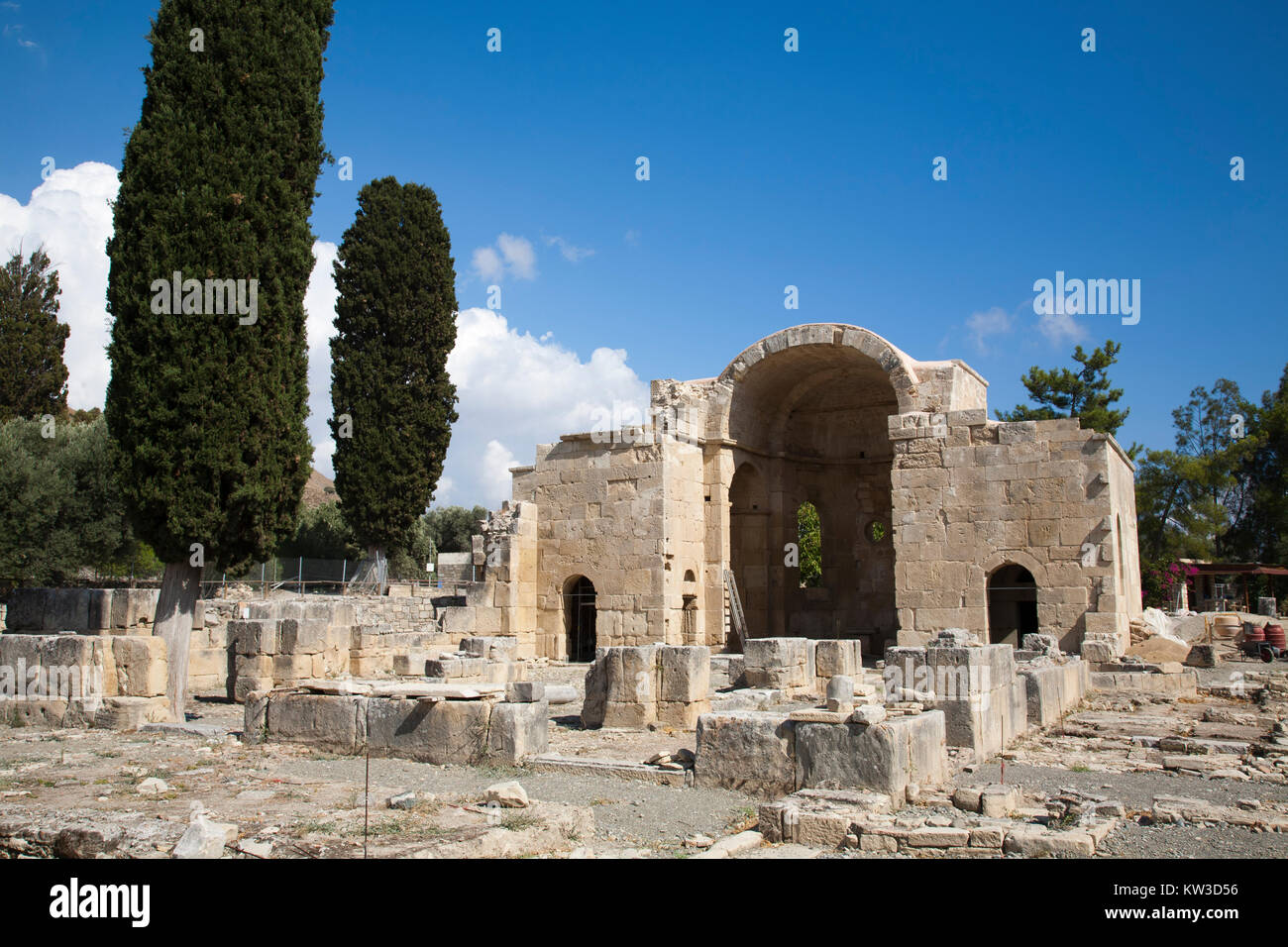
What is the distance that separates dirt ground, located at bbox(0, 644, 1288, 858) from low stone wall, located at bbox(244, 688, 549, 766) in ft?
0.57

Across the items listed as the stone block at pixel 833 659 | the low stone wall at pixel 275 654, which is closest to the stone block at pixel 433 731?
the low stone wall at pixel 275 654

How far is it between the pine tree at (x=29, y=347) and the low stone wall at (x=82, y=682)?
19.4m

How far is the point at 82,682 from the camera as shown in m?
10.7

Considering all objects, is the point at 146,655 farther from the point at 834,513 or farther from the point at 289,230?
the point at 834,513

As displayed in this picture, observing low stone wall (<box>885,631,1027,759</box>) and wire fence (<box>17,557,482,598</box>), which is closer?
low stone wall (<box>885,631,1027,759</box>)

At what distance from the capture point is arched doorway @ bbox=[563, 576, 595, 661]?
2045cm

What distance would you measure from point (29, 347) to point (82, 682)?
71.2 feet

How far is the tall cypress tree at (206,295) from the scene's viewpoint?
11812 millimetres

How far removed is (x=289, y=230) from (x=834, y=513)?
52.7ft

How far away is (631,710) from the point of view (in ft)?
33.4

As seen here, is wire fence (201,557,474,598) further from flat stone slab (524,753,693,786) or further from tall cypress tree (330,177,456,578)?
flat stone slab (524,753,693,786)

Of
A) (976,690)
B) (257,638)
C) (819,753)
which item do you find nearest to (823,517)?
(257,638)

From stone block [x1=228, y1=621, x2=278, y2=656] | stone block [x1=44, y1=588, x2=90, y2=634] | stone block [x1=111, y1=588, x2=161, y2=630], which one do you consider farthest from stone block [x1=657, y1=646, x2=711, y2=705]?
stone block [x1=44, y1=588, x2=90, y2=634]

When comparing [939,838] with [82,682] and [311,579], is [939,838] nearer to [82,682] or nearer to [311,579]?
[82,682]
